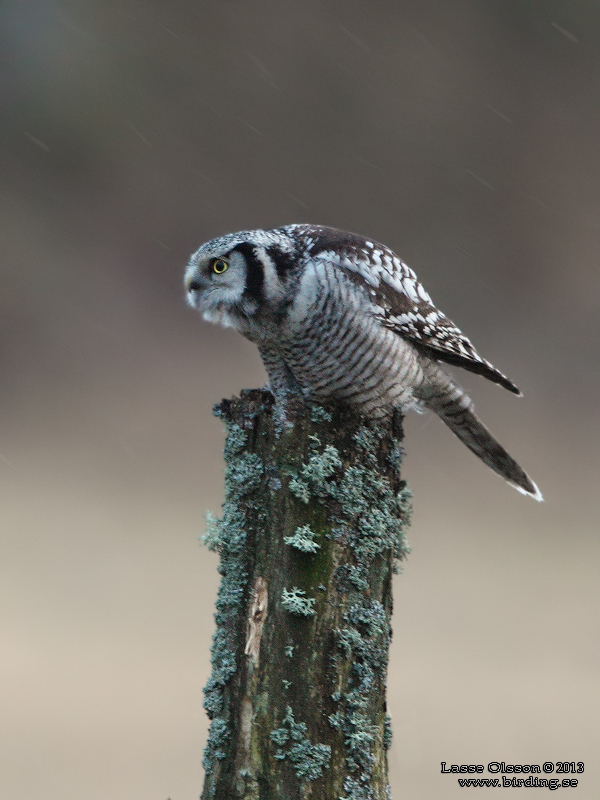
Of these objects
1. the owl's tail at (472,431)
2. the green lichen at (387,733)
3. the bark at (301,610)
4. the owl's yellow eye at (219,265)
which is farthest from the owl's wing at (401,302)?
the green lichen at (387,733)

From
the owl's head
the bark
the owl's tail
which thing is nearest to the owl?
the owl's head

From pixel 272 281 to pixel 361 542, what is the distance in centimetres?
66

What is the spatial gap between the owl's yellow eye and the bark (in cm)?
41

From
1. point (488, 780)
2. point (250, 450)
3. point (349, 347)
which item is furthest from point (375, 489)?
point (488, 780)

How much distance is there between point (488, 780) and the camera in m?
1.69

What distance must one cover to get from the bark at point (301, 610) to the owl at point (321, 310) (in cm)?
28

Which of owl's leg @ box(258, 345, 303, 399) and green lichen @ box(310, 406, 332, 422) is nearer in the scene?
green lichen @ box(310, 406, 332, 422)

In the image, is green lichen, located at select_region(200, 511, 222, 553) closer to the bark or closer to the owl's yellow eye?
the bark

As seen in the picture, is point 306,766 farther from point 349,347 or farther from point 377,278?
point 377,278

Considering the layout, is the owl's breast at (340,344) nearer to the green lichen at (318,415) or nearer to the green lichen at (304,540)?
the green lichen at (318,415)

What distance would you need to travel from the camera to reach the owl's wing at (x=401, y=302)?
1.77 meters

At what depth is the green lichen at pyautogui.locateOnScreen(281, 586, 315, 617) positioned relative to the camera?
1.29 metres

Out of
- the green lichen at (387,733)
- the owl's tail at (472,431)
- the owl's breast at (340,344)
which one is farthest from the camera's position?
the owl's tail at (472,431)

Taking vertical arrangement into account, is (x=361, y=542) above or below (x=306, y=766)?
above
